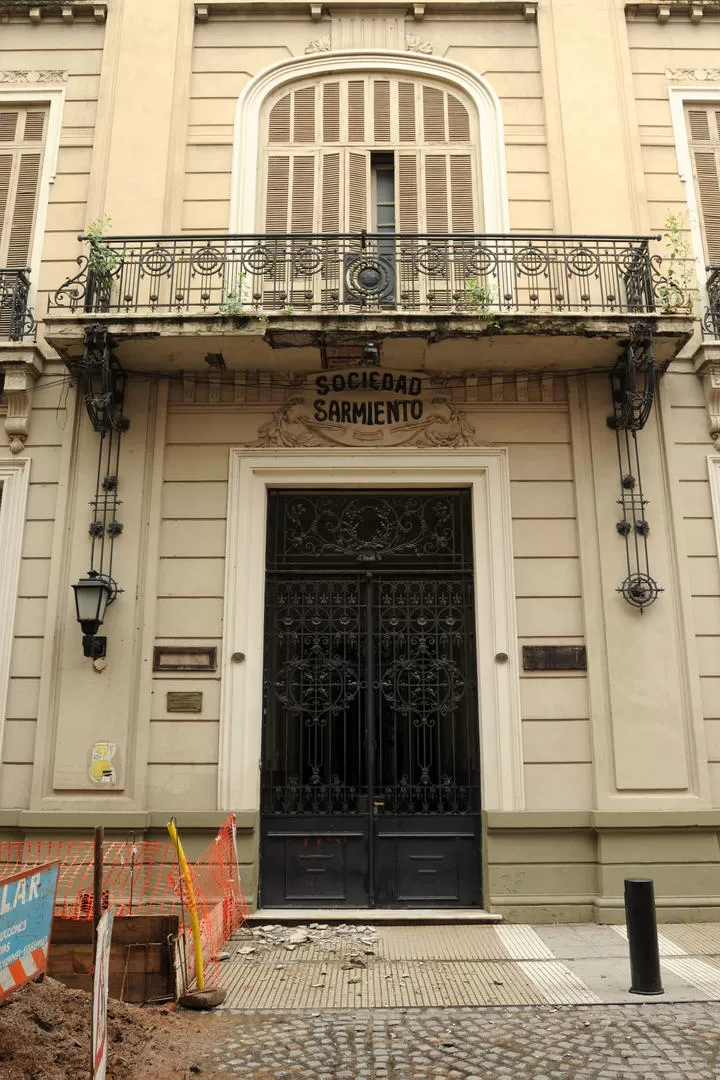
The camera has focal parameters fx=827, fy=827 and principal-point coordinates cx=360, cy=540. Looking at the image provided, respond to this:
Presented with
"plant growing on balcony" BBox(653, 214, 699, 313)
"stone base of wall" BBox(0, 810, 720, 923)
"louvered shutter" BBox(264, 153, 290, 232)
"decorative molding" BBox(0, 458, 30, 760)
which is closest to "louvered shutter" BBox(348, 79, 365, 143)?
"louvered shutter" BBox(264, 153, 290, 232)

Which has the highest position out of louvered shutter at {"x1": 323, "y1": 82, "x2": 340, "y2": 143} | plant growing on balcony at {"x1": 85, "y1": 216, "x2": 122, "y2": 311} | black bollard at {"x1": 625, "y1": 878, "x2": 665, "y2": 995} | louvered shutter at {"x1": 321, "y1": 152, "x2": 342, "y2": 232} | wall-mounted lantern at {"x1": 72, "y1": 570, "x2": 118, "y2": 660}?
louvered shutter at {"x1": 323, "y1": 82, "x2": 340, "y2": 143}

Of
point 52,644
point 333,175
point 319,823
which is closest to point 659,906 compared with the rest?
point 319,823

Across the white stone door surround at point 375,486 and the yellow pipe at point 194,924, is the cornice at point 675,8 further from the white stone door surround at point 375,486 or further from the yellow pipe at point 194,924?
the yellow pipe at point 194,924

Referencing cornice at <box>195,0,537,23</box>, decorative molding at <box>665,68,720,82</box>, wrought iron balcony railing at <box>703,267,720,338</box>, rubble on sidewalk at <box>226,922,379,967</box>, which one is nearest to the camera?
rubble on sidewalk at <box>226,922,379,967</box>

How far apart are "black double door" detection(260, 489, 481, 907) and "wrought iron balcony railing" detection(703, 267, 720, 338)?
3.21 m

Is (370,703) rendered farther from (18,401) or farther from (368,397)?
(18,401)

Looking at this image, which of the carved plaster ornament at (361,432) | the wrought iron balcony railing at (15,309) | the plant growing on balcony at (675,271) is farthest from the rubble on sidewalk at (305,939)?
the plant growing on balcony at (675,271)

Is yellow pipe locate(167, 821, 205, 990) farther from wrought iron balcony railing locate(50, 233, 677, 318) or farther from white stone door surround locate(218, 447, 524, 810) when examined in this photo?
wrought iron balcony railing locate(50, 233, 677, 318)

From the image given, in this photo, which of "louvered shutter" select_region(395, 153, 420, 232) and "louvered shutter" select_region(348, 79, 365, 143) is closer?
"louvered shutter" select_region(395, 153, 420, 232)

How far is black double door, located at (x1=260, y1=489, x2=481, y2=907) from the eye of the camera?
8.04 meters

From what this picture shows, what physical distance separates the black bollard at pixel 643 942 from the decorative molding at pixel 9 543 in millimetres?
5951

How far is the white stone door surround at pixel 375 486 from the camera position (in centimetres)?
802

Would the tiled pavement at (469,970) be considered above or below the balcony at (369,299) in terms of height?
below

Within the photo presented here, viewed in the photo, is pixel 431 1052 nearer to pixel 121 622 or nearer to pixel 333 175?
pixel 121 622
